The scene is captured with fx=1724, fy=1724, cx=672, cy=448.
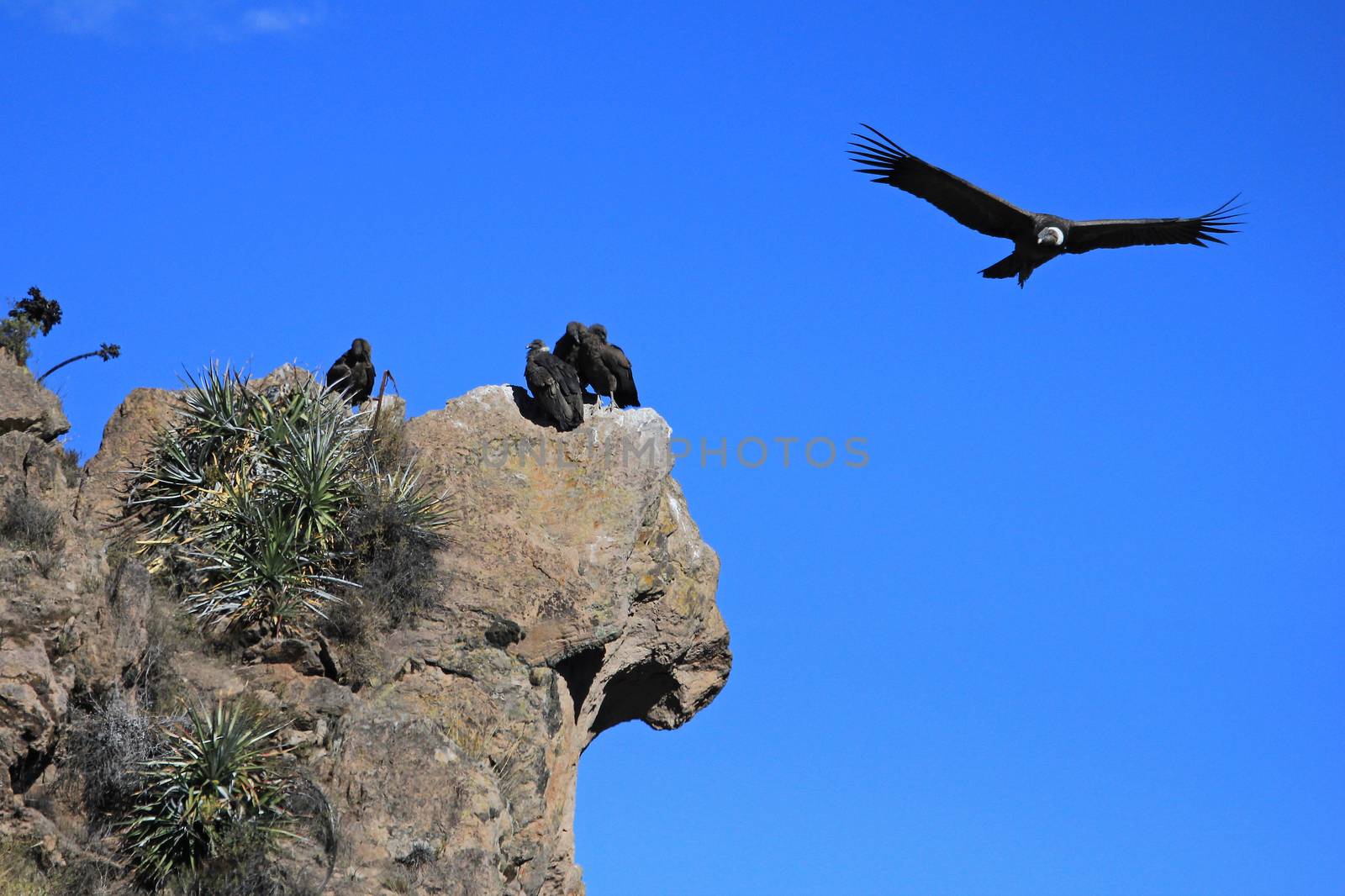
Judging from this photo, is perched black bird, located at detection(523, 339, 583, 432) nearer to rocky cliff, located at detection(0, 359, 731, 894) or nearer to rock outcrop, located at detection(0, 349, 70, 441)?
rocky cliff, located at detection(0, 359, 731, 894)

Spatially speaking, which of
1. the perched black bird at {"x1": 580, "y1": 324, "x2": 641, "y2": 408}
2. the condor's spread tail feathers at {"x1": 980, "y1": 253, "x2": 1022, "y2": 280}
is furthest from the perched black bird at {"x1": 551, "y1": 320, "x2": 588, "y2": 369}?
the condor's spread tail feathers at {"x1": 980, "y1": 253, "x2": 1022, "y2": 280}

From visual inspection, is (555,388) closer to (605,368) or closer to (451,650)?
(605,368)

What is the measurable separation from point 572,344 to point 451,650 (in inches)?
180

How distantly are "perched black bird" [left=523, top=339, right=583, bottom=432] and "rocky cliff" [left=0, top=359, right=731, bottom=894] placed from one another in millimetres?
210

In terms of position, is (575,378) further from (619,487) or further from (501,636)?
(501,636)

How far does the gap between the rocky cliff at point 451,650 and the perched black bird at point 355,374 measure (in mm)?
862

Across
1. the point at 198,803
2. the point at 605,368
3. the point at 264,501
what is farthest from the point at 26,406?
the point at 605,368

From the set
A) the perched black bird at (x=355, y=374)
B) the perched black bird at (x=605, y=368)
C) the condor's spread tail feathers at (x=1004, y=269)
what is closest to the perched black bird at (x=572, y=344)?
the perched black bird at (x=605, y=368)

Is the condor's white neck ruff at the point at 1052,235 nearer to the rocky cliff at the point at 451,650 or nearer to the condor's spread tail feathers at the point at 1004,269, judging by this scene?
the condor's spread tail feathers at the point at 1004,269

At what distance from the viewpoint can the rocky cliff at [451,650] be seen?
52.7 feet

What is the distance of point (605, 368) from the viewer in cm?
2103

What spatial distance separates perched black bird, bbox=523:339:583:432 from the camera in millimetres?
20797

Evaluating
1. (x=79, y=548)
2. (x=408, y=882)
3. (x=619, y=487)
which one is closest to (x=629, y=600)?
(x=619, y=487)

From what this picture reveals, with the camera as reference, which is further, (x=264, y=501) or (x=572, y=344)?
(x=572, y=344)
